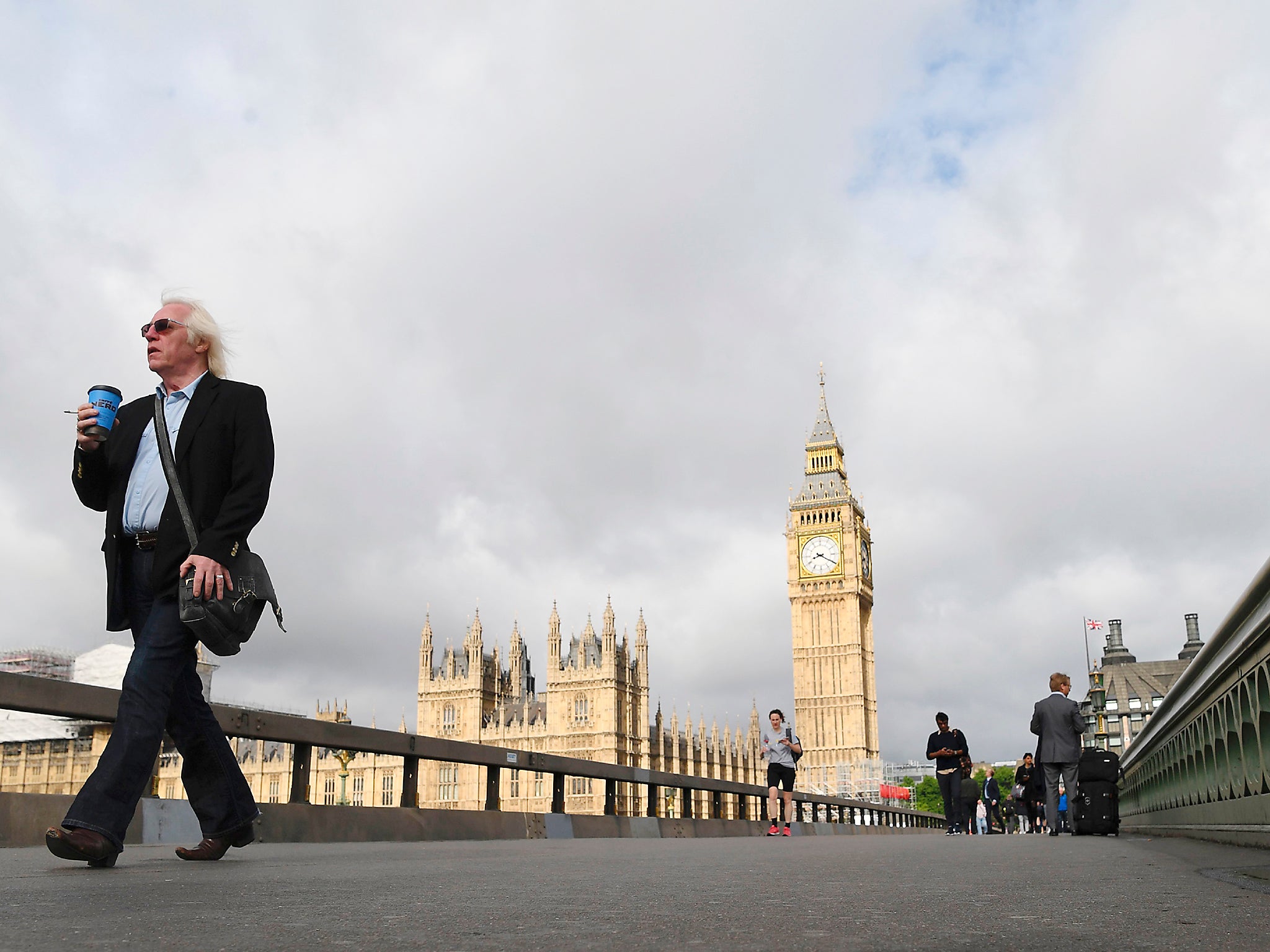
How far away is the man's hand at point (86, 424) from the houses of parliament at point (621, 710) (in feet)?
164

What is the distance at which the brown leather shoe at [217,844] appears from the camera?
4148 mm

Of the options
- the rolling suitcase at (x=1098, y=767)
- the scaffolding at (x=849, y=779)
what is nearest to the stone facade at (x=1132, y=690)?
the scaffolding at (x=849, y=779)

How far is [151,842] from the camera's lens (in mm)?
5648

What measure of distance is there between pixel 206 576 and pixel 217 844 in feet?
3.86

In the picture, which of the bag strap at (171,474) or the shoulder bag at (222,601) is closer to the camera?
the shoulder bag at (222,601)

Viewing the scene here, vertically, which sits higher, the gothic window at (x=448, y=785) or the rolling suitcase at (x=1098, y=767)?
the rolling suitcase at (x=1098, y=767)

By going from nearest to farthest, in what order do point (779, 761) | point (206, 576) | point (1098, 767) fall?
point (206, 576), point (1098, 767), point (779, 761)

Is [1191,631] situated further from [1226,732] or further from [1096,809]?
[1226,732]

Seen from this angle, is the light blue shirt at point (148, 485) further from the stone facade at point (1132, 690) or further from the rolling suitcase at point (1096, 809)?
the stone facade at point (1132, 690)

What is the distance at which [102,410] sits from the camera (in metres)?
3.91

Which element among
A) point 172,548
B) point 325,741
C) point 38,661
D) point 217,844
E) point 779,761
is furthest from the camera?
point 38,661

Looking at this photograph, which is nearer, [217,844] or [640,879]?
[640,879]

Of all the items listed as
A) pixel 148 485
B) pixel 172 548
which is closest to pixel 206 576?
pixel 172 548

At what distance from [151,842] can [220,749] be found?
1.83 metres
